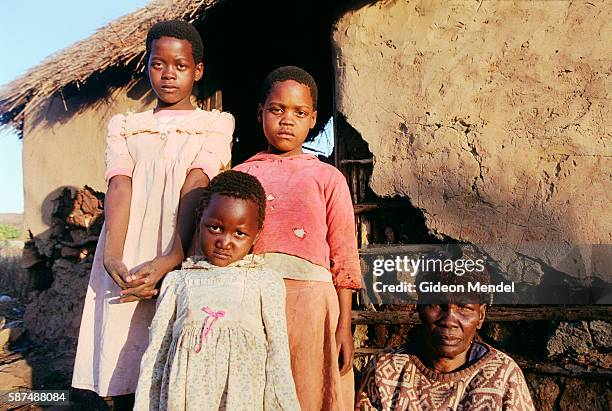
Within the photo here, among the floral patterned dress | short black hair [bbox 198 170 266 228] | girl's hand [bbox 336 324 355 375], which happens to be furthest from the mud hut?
the floral patterned dress

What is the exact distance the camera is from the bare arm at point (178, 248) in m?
1.74

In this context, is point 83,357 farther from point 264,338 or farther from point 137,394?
point 264,338

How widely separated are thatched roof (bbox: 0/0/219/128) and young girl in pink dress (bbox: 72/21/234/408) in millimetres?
1422

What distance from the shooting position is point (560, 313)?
2521 millimetres

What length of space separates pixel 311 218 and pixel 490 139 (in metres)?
1.28

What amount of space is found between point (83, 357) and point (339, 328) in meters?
0.95

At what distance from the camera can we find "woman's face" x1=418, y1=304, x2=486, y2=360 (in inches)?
73.8

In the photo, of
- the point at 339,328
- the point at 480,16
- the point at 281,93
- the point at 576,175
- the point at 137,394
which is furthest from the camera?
the point at 480,16

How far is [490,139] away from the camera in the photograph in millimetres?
2648

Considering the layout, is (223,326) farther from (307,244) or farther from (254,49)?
(254,49)

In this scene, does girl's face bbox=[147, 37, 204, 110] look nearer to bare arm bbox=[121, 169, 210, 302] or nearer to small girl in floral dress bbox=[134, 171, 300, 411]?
bare arm bbox=[121, 169, 210, 302]

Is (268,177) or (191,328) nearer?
(191,328)

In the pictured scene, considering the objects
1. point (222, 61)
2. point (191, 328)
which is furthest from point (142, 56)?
point (191, 328)

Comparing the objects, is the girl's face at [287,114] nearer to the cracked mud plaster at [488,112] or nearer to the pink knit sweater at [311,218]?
the pink knit sweater at [311,218]
